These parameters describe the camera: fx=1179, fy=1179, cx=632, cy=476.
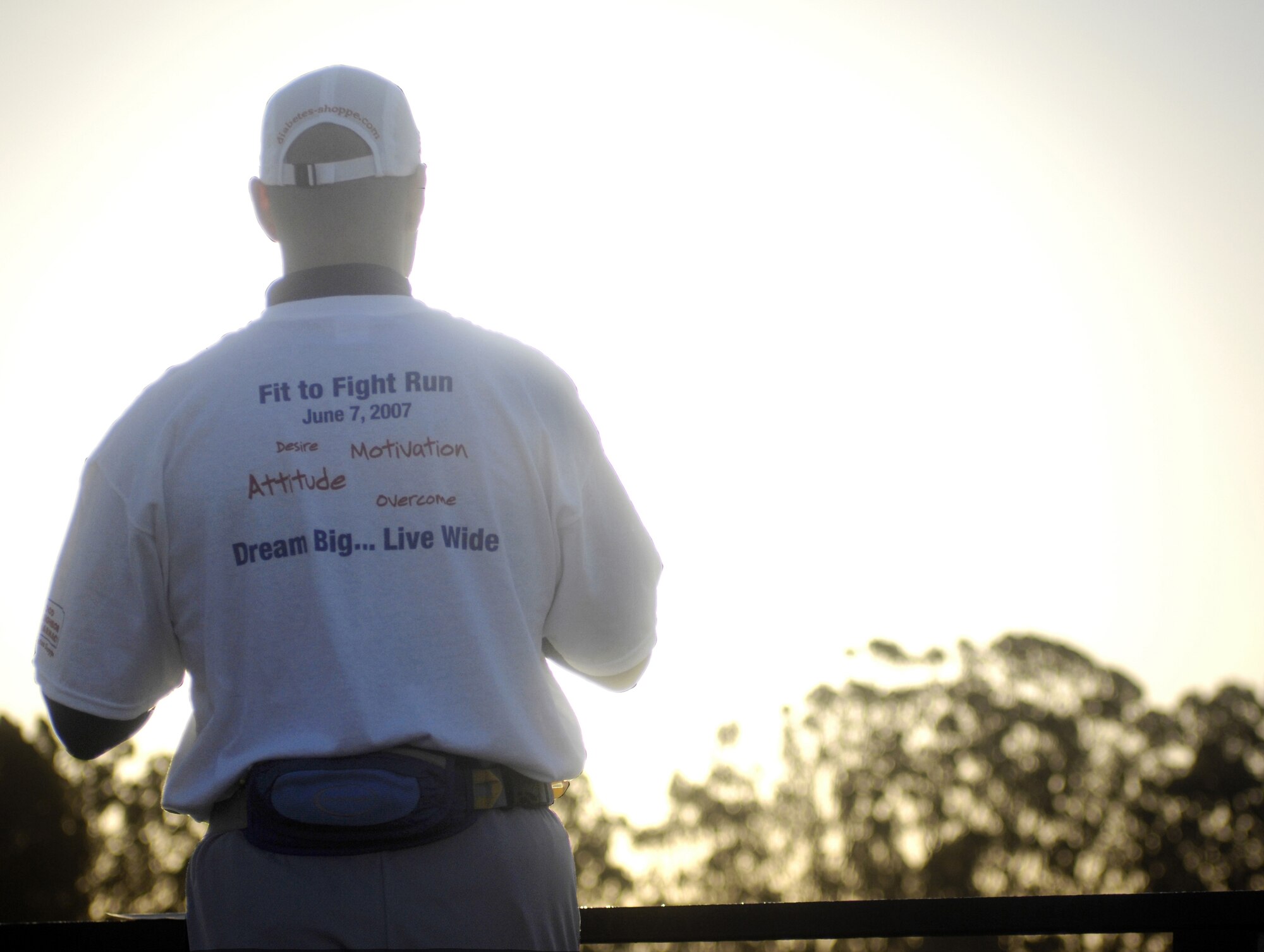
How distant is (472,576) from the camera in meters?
1.43

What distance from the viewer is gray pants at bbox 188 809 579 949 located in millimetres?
1349

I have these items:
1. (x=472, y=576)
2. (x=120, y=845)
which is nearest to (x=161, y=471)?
(x=472, y=576)

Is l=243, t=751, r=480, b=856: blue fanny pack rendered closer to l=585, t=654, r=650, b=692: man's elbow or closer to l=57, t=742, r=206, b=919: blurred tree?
l=585, t=654, r=650, b=692: man's elbow

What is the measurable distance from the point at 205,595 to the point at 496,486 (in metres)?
0.37

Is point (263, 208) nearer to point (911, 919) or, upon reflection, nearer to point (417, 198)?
point (417, 198)

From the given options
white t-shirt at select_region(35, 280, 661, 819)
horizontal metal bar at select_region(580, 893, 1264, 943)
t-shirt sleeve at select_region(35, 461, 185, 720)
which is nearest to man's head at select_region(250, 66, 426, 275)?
white t-shirt at select_region(35, 280, 661, 819)

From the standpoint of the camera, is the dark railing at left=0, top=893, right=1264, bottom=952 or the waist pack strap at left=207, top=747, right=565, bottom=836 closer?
the waist pack strap at left=207, top=747, right=565, bottom=836


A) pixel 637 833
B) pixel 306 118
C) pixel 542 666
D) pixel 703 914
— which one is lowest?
pixel 637 833

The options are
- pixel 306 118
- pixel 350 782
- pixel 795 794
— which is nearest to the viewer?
pixel 350 782

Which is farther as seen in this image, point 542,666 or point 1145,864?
point 1145,864

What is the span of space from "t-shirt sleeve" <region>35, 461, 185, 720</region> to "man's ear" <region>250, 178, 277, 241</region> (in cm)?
42

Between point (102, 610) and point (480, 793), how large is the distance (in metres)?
0.52

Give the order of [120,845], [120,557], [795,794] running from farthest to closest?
[120,845] < [795,794] < [120,557]

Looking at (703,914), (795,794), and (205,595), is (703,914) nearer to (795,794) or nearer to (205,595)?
(205,595)
